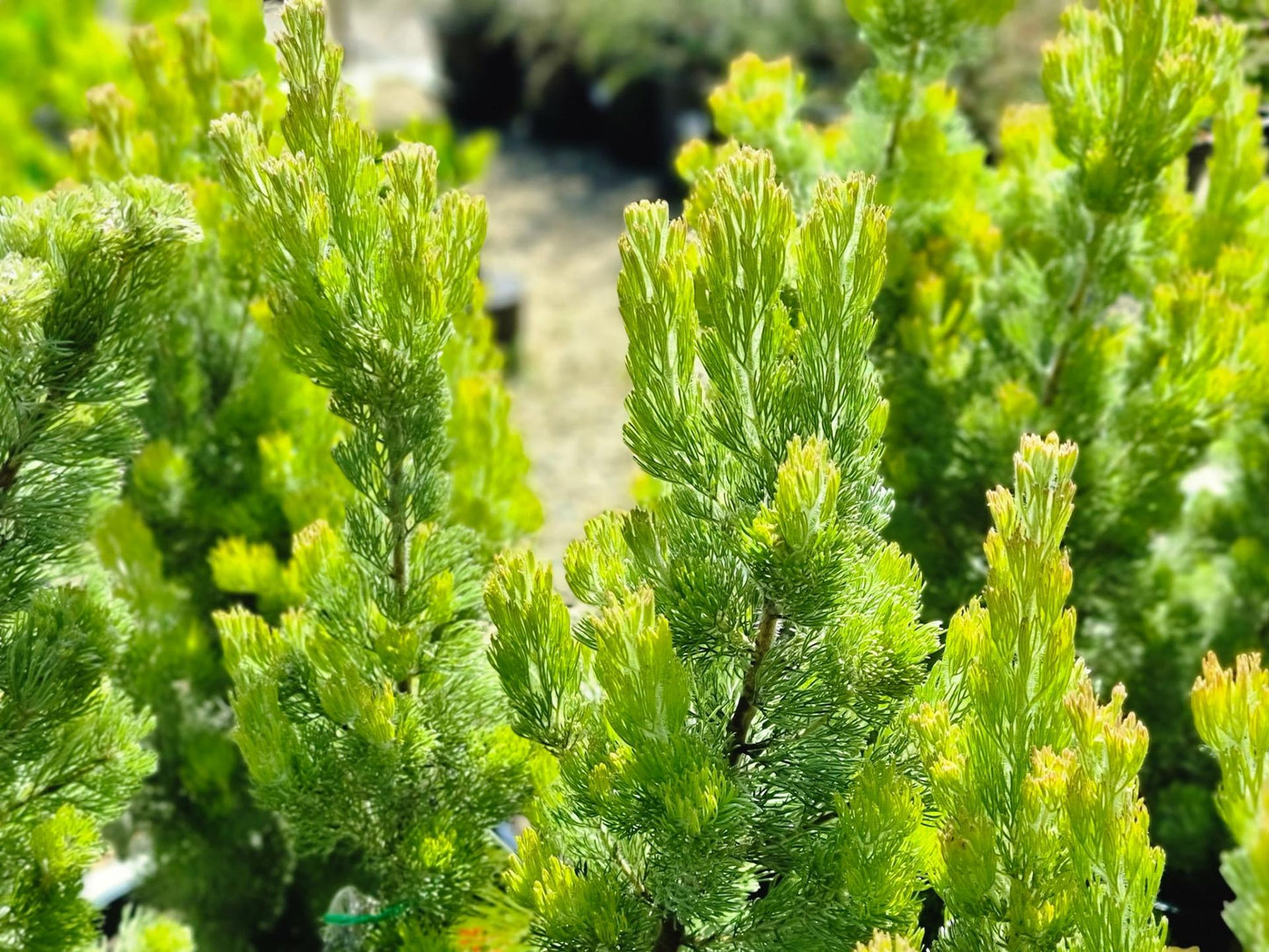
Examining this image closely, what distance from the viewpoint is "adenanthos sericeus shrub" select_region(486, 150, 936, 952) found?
3.04 feet

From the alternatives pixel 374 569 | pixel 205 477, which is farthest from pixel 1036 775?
pixel 205 477

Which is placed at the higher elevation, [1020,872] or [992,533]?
[992,533]

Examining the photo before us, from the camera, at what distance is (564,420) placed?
514 cm

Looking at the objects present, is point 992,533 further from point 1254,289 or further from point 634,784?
point 1254,289

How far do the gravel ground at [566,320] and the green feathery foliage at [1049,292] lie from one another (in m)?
2.06

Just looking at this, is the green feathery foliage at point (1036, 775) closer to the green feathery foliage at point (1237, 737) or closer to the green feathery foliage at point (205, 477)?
the green feathery foliage at point (1237, 737)

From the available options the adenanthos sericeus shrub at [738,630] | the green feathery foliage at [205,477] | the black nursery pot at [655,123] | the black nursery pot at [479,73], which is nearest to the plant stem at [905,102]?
the green feathery foliage at [205,477]

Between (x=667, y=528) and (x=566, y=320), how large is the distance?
192 inches

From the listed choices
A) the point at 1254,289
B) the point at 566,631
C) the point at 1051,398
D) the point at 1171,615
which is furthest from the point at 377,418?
the point at 1171,615

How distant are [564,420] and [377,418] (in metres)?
4.04

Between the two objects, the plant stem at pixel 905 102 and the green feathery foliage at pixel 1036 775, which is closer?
the green feathery foliage at pixel 1036 775

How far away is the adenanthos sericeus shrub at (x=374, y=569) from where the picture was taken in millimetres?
1021

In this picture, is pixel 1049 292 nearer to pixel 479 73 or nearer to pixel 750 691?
pixel 750 691

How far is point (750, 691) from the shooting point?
1015 mm
